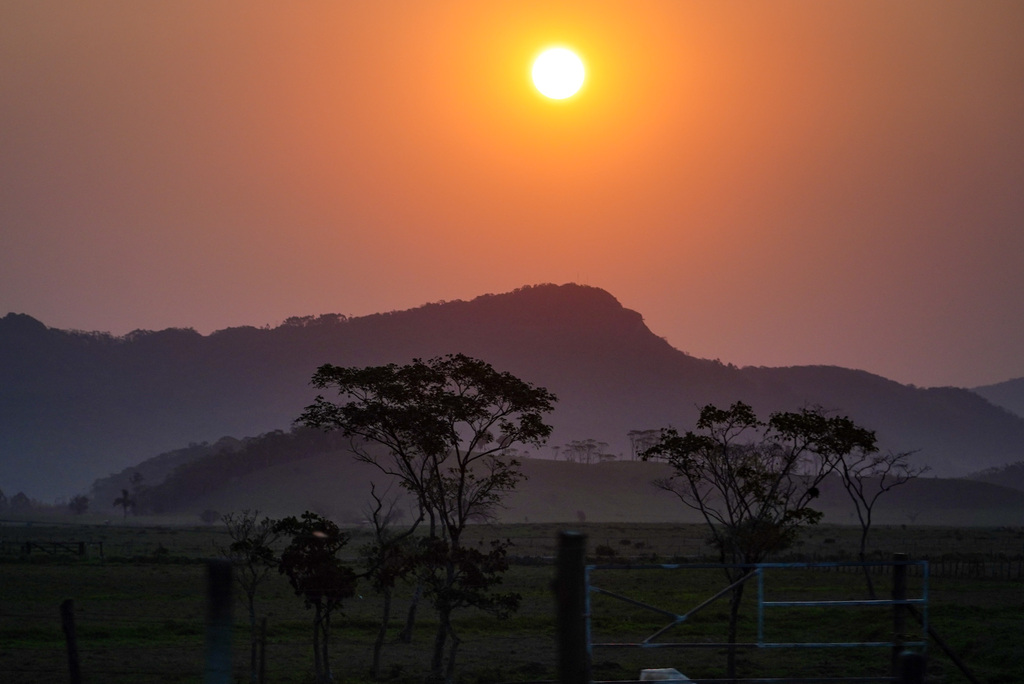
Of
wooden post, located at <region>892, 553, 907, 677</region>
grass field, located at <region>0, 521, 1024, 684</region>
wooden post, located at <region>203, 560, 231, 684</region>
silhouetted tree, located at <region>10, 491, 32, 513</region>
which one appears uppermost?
wooden post, located at <region>203, 560, 231, 684</region>

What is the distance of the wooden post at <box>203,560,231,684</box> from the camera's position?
4891 mm

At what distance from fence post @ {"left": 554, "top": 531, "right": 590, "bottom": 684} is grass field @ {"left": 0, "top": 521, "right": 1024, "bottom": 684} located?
5766mm

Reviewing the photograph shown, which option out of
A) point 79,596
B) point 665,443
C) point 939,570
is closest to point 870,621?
point 665,443

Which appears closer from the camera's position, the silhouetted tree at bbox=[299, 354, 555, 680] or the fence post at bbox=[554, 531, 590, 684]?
the fence post at bbox=[554, 531, 590, 684]

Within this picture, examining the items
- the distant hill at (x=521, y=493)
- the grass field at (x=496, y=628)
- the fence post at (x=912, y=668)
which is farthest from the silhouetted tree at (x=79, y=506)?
the fence post at (x=912, y=668)

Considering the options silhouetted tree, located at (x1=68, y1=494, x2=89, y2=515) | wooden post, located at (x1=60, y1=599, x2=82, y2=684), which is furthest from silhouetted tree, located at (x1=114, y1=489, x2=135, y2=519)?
wooden post, located at (x1=60, y1=599, x2=82, y2=684)

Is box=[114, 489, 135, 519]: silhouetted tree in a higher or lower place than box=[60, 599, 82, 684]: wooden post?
lower

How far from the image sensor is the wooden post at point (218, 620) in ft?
16.0

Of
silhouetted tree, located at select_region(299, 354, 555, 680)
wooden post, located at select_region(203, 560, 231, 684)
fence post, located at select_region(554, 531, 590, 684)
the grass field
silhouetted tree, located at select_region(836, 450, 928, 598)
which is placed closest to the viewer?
wooden post, located at select_region(203, 560, 231, 684)

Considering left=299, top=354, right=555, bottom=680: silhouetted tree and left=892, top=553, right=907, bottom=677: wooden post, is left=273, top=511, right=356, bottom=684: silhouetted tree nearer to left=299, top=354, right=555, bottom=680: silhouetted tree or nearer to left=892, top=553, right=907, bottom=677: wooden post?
left=299, top=354, right=555, bottom=680: silhouetted tree

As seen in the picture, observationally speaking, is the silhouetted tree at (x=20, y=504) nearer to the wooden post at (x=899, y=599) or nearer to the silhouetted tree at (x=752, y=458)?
the silhouetted tree at (x=752, y=458)

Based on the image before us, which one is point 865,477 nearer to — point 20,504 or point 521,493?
point 521,493

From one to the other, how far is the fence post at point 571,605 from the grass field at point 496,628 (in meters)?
5.77

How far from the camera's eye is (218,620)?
4977 mm
